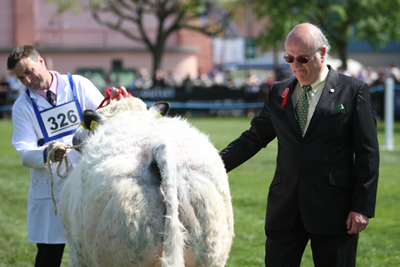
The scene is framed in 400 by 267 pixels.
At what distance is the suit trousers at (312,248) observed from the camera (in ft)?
11.9

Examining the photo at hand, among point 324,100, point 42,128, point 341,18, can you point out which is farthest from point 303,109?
point 341,18

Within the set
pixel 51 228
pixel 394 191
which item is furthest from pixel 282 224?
pixel 394 191

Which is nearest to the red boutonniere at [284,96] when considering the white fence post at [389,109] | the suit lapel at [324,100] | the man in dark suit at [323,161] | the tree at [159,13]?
the man in dark suit at [323,161]

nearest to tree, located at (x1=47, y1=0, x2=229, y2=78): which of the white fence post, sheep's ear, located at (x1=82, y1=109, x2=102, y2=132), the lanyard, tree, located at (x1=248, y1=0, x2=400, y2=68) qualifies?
tree, located at (x1=248, y1=0, x2=400, y2=68)

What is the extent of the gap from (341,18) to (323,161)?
79.4ft

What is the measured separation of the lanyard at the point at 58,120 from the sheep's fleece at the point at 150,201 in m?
1.17

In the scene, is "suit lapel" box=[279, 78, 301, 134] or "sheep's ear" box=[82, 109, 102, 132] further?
"sheep's ear" box=[82, 109, 102, 132]

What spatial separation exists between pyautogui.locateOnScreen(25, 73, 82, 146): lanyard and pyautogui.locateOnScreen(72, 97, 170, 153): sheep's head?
43cm

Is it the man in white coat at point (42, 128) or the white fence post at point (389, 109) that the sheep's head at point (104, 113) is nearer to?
the man in white coat at point (42, 128)

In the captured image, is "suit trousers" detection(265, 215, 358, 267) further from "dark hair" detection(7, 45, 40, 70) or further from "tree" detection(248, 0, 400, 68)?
"tree" detection(248, 0, 400, 68)

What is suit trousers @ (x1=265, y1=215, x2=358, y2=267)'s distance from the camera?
3629mm

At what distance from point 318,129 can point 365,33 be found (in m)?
25.4

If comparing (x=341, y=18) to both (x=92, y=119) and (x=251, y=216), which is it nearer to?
(x=251, y=216)

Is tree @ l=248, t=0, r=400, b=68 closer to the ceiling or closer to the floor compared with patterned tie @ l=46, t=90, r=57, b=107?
closer to the ceiling
